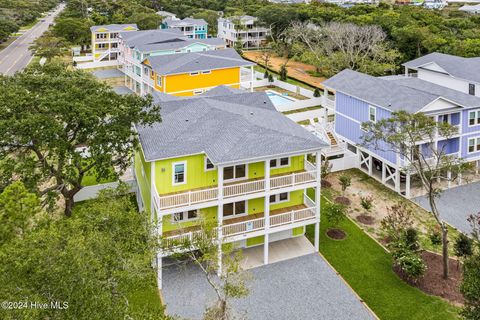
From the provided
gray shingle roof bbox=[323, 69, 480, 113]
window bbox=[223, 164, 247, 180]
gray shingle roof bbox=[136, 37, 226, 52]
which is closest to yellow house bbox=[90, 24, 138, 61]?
gray shingle roof bbox=[136, 37, 226, 52]

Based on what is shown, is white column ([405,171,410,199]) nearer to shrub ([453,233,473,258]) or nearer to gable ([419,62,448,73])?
shrub ([453,233,473,258])

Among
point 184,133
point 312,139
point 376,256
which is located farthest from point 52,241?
point 376,256

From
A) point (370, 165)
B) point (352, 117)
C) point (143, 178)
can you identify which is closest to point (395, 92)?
point (352, 117)

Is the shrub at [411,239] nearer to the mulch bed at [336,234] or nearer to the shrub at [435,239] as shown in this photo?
the shrub at [435,239]

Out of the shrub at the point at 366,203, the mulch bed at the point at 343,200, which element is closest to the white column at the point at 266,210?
the shrub at the point at 366,203

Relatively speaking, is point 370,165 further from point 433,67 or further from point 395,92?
point 433,67

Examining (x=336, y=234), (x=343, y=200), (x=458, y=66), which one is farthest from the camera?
(x=458, y=66)

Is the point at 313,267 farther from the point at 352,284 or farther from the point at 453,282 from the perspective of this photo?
the point at 453,282

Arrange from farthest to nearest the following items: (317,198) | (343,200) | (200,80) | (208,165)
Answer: (200,80) < (343,200) < (317,198) < (208,165)
